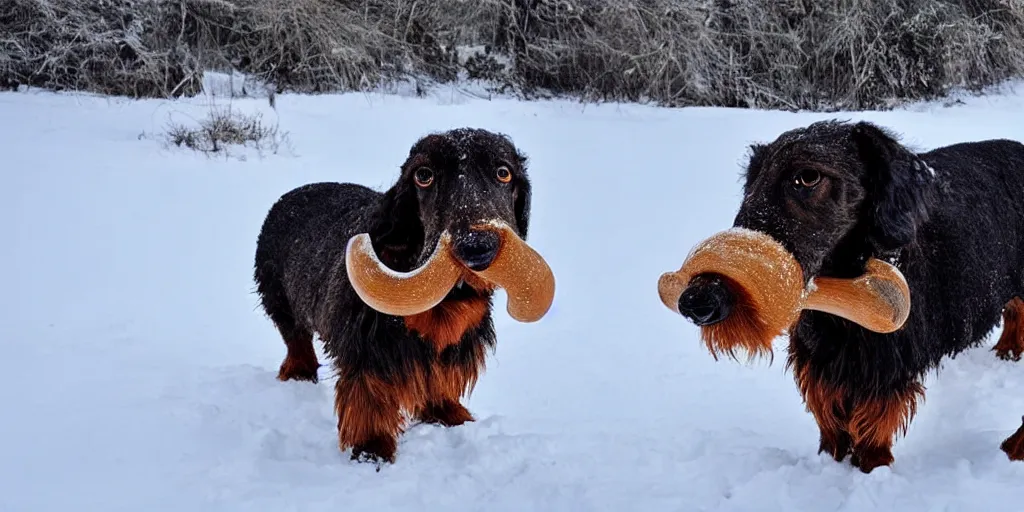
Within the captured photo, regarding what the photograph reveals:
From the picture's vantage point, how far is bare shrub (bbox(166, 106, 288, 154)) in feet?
29.0

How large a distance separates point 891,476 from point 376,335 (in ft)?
6.77

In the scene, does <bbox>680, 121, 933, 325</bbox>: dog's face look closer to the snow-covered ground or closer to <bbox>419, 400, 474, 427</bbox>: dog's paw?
the snow-covered ground

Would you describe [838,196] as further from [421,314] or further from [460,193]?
[421,314]

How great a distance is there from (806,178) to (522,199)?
123 centimetres

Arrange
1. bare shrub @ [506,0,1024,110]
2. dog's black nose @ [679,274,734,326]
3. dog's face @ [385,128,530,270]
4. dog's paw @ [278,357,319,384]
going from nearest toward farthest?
dog's black nose @ [679,274,734,326] → dog's face @ [385,128,530,270] → dog's paw @ [278,357,319,384] → bare shrub @ [506,0,1024,110]

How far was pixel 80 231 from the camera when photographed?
6.58 m

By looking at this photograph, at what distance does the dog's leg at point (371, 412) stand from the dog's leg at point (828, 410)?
5.11 ft

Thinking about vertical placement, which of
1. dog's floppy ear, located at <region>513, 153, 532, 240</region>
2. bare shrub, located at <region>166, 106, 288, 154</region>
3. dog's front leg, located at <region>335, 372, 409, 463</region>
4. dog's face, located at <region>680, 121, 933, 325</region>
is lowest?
bare shrub, located at <region>166, 106, 288, 154</region>

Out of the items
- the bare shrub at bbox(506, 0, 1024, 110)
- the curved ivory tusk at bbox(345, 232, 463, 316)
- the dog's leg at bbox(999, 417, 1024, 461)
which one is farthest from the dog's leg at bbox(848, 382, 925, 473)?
the bare shrub at bbox(506, 0, 1024, 110)

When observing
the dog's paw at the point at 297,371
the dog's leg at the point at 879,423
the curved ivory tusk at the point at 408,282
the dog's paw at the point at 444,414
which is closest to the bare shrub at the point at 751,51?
the dog's paw at the point at 297,371

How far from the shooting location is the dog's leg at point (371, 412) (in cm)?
349

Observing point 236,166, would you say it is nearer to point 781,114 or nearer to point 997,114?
point 781,114

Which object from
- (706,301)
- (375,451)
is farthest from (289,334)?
(706,301)

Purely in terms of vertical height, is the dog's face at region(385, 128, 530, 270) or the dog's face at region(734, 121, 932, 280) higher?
the dog's face at region(734, 121, 932, 280)
